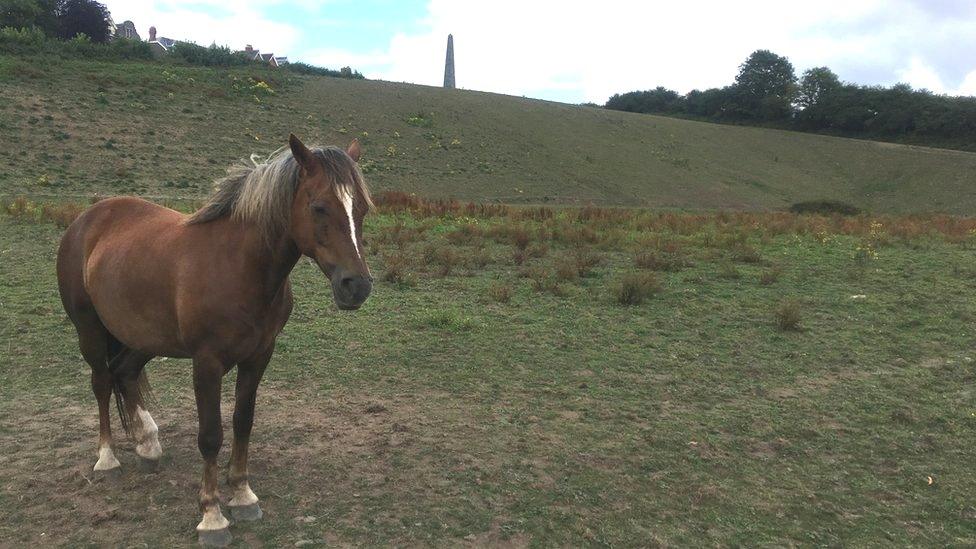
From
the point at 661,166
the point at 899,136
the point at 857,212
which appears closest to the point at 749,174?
the point at 661,166

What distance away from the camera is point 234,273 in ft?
10.5

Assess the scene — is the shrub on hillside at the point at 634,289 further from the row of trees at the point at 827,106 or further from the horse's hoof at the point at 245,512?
the row of trees at the point at 827,106

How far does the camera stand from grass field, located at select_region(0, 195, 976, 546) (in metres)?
3.49

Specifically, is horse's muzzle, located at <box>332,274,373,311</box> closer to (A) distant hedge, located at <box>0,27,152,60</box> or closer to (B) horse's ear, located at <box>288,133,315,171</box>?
(B) horse's ear, located at <box>288,133,315,171</box>

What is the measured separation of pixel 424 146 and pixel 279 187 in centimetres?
3644

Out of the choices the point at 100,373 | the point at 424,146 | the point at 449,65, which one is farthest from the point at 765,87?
the point at 100,373

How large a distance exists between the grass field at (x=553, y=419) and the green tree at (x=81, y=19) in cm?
5297

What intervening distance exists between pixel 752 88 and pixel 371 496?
254 ft

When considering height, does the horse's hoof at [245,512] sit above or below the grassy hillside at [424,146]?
below

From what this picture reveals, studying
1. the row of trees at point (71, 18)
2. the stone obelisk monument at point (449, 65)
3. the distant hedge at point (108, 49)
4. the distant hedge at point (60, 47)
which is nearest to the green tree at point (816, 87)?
the stone obelisk monument at point (449, 65)

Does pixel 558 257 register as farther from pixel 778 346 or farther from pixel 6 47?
pixel 6 47

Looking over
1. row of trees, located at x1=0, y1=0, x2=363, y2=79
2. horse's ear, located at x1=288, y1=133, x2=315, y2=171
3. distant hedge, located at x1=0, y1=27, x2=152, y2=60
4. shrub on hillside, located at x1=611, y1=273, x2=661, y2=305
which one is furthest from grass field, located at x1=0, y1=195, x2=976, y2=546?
row of trees, located at x1=0, y1=0, x2=363, y2=79

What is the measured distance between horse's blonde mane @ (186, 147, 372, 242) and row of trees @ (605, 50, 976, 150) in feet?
230

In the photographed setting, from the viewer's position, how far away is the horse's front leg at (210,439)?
3.16 meters
